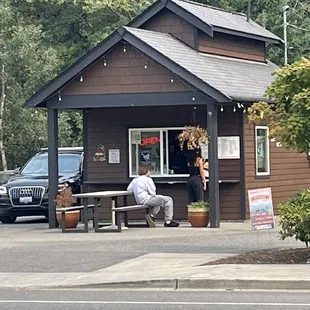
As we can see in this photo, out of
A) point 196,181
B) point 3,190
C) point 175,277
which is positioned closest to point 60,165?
point 3,190

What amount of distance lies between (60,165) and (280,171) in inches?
240

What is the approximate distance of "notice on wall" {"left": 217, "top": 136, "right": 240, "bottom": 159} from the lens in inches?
931

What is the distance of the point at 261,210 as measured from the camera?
17.5 m

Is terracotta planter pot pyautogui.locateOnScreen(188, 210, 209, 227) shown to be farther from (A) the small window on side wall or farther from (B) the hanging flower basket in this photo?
(A) the small window on side wall

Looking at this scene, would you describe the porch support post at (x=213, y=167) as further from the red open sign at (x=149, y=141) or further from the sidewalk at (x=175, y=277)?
the sidewalk at (x=175, y=277)

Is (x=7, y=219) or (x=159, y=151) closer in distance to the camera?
(x=159, y=151)

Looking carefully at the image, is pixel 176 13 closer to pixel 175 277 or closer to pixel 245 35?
pixel 245 35

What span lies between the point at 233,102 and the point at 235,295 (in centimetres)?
977

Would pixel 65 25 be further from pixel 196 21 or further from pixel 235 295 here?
pixel 235 295

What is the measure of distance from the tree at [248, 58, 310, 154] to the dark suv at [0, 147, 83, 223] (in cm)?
1008

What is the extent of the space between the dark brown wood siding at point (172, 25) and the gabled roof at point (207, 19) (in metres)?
0.18

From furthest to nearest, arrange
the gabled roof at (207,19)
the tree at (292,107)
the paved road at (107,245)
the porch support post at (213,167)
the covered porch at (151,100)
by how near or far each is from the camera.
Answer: the gabled roof at (207,19) < the covered porch at (151,100) < the porch support post at (213,167) < the paved road at (107,245) < the tree at (292,107)

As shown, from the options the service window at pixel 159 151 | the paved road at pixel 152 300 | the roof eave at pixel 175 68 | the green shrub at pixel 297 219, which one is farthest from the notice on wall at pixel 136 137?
the paved road at pixel 152 300

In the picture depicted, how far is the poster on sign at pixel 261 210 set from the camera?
17438mm
